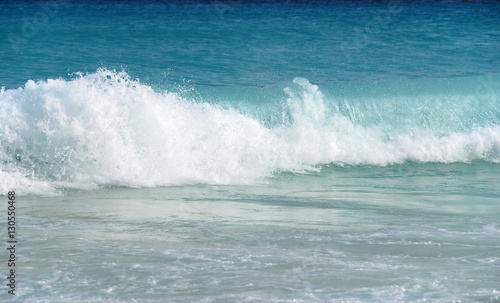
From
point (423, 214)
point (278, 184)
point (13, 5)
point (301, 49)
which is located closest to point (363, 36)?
point (301, 49)

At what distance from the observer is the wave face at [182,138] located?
797cm

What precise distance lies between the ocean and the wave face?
3cm

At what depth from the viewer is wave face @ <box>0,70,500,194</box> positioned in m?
7.97

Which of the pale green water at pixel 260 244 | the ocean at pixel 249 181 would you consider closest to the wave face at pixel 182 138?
the ocean at pixel 249 181

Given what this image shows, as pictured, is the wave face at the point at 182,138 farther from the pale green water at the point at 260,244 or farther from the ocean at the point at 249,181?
the pale green water at the point at 260,244

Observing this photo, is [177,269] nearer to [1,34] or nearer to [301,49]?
[301,49]

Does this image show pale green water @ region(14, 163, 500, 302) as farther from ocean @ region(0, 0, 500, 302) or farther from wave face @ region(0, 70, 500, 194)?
wave face @ region(0, 70, 500, 194)

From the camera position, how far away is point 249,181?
324 inches

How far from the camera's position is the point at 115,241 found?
5.26m

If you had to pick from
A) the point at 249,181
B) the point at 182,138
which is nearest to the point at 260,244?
the point at 249,181

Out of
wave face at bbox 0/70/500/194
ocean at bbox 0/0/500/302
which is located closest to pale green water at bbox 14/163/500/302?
ocean at bbox 0/0/500/302

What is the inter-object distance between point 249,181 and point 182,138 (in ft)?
4.05

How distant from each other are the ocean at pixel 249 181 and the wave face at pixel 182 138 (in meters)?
0.03

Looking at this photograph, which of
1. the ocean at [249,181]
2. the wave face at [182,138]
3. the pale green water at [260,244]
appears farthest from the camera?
the wave face at [182,138]
